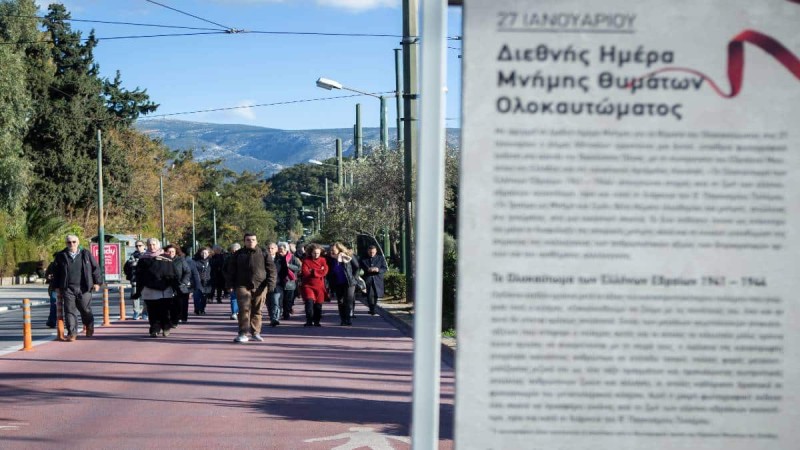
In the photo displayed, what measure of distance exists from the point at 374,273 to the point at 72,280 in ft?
27.9

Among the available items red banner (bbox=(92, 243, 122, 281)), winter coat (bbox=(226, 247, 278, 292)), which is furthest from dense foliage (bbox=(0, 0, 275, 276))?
winter coat (bbox=(226, 247, 278, 292))

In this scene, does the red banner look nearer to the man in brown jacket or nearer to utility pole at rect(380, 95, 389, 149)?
utility pole at rect(380, 95, 389, 149)

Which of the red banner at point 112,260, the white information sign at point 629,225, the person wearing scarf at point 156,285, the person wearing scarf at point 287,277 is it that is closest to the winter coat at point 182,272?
the person wearing scarf at point 156,285

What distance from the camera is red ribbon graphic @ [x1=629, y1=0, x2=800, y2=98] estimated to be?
131 inches

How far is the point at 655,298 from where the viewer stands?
10.9 feet

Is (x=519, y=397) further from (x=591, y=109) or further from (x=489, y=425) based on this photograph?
(x=591, y=109)

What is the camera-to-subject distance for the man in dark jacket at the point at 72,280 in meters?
18.8

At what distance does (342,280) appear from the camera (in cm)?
2317

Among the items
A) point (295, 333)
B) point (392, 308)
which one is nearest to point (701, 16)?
point (295, 333)

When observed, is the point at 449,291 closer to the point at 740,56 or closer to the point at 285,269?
the point at 285,269

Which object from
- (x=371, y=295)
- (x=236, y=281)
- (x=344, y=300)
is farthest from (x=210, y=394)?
(x=371, y=295)

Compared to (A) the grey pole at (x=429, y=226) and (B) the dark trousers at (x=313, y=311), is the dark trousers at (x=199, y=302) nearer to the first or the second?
(B) the dark trousers at (x=313, y=311)

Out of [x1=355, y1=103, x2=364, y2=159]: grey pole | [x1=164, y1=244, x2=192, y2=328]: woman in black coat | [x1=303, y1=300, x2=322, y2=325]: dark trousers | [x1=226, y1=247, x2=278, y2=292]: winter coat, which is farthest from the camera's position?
[x1=355, y1=103, x2=364, y2=159]: grey pole

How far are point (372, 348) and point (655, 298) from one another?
1420 cm
